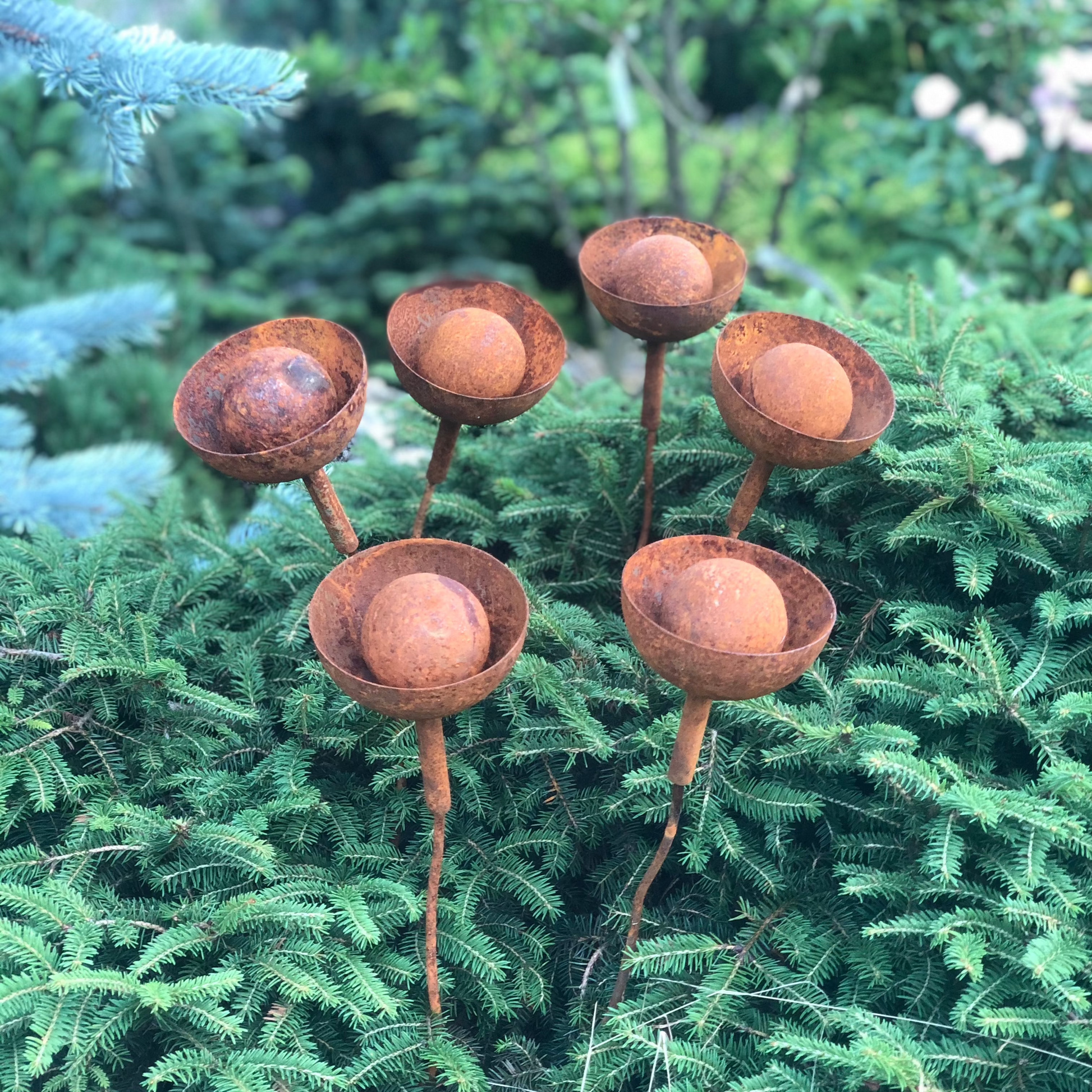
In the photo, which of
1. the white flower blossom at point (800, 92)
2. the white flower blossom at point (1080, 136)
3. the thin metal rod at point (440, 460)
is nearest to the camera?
the thin metal rod at point (440, 460)

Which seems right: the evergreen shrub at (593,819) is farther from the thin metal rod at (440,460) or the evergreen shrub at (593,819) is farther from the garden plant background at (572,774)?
the thin metal rod at (440,460)

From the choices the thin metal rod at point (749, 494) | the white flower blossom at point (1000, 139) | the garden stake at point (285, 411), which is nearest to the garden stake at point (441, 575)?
the garden stake at point (285, 411)

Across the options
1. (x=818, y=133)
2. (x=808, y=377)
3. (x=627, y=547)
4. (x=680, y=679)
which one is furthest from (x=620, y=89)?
(x=680, y=679)

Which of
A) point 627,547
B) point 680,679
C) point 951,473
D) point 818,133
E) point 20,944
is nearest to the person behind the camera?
point 680,679

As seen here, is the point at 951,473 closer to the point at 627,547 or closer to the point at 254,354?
the point at 627,547

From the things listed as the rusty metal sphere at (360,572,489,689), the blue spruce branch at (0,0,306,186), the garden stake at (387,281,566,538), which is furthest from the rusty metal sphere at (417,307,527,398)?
the blue spruce branch at (0,0,306,186)

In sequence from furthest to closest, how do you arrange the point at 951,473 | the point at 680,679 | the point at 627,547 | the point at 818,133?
1. the point at 818,133
2. the point at 627,547
3. the point at 951,473
4. the point at 680,679

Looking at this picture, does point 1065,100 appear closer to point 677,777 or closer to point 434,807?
point 677,777
